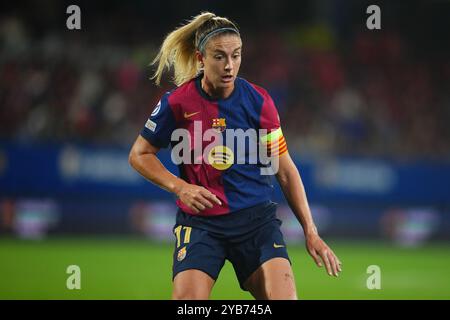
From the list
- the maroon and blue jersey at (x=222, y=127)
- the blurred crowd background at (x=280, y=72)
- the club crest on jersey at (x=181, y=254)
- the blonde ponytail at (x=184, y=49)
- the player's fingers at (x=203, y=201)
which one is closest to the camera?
the player's fingers at (x=203, y=201)

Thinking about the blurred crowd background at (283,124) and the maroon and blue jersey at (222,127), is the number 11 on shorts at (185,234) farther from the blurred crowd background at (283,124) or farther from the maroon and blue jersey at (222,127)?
the blurred crowd background at (283,124)

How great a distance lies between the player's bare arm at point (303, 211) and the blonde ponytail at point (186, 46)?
0.89 meters

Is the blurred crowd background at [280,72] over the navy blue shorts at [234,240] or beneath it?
over

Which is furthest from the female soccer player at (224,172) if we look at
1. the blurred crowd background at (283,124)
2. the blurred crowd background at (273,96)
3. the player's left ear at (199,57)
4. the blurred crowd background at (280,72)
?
the blurred crowd background at (280,72)

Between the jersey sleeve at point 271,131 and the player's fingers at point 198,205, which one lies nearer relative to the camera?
the player's fingers at point 198,205

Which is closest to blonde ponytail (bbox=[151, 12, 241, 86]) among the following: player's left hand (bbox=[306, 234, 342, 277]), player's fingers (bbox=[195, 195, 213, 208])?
player's fingers (bbox=[195, 195, 213, 208])

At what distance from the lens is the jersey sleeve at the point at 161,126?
5.45m

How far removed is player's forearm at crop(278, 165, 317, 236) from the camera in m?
5.40

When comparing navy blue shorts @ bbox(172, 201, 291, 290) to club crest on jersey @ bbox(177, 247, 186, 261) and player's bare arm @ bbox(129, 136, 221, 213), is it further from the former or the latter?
player's bare arm @ bbox(129, 136, 221, 213)

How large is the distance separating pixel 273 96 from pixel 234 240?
12.1m

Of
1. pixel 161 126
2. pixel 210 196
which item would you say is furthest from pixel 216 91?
pixel 210 196

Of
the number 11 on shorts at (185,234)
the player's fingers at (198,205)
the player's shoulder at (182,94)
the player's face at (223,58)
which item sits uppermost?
the player's face at (223,58)
